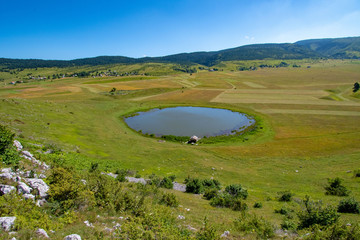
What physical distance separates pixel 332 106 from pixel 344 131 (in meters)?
38.6

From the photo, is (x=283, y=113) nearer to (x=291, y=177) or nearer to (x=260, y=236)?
(x=291, y=177)

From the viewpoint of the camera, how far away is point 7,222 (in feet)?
31.4

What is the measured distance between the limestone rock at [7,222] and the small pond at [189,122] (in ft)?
150

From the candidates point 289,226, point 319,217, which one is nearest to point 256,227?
point 289,226

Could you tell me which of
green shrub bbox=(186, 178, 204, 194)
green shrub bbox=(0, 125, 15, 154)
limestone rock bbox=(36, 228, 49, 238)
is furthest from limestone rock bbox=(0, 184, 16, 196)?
green shrub bbox=(186, 178, 204, 194)

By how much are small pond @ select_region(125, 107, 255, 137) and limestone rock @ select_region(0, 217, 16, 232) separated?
45.6 meters

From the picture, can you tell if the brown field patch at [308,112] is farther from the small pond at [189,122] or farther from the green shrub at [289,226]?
the green shrub at [289,226]

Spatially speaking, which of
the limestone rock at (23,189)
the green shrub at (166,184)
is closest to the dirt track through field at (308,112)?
the green shrub at (166,184)

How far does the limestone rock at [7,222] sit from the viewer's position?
372 inches

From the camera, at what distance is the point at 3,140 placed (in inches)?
685

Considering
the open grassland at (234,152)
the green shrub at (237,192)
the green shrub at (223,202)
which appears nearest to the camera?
the green shrub at (223,202)

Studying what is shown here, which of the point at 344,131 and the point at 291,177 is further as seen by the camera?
the point at 344,131

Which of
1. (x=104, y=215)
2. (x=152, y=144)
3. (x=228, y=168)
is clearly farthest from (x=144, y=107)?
(x=104, y=215)

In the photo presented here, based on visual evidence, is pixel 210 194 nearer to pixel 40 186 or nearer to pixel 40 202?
pixel 40 202
